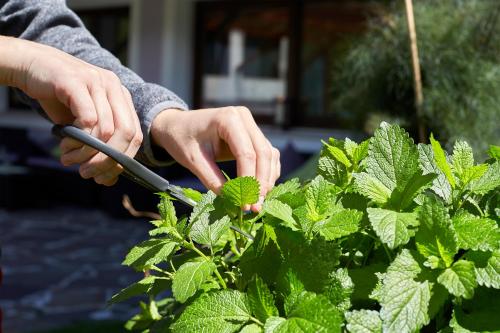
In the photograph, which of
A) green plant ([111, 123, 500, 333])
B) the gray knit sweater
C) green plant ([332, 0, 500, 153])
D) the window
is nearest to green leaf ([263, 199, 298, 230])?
green plant ([111, 123, 500, 333])

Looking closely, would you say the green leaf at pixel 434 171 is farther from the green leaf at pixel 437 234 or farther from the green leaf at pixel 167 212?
the green leaf at pixel 167 212

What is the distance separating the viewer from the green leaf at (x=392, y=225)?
1.70 feet

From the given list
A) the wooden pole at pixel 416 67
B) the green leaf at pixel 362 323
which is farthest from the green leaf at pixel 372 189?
the wooden pole at pixel 416 67

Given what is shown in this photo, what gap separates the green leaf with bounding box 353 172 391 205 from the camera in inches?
22.6

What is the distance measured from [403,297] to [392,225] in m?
0.05

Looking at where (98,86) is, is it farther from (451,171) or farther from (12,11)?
(12,11)

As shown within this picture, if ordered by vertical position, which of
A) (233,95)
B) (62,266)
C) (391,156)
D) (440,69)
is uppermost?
(391,156)

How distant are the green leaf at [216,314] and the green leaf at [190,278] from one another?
0.01 meters

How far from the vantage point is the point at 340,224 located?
0.55m

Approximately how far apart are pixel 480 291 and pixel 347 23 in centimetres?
662

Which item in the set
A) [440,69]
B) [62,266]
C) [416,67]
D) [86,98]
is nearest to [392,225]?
[86,98]

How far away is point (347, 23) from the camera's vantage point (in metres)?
6.95

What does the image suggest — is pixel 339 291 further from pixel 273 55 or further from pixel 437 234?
pixel 273 55

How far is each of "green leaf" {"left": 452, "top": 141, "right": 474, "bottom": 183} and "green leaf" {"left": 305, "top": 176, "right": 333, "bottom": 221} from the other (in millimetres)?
125
